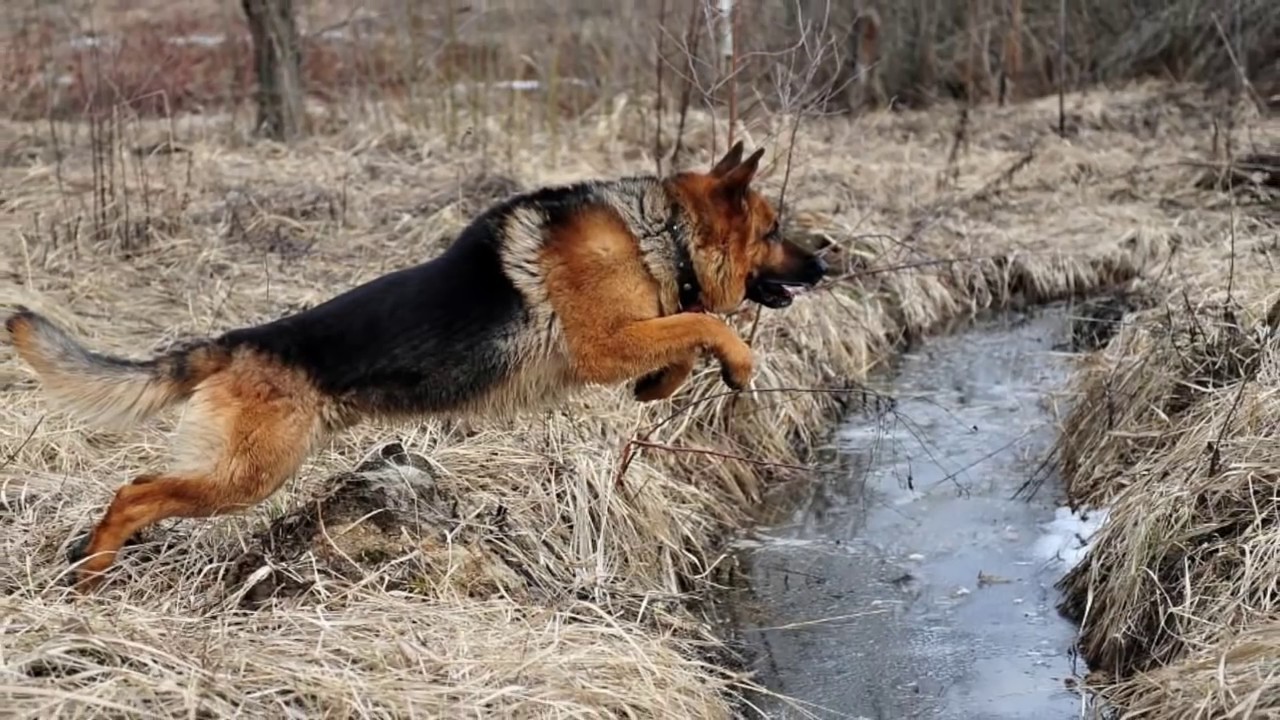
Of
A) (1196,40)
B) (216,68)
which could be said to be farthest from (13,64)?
(1196,40)

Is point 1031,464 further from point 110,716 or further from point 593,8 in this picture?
point 593,8

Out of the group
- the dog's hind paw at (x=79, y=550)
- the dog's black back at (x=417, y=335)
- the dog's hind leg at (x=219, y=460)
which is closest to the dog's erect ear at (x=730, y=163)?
the dog's black back at (x=417, y=335)

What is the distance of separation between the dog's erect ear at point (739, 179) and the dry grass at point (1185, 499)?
7.08 ft

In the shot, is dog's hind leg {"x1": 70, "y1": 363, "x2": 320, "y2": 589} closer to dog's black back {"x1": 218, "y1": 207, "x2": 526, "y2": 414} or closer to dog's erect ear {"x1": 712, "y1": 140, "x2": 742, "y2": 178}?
dog's black back {"x1": 218, "y1": 207, "x2": 526, "y2": 414}

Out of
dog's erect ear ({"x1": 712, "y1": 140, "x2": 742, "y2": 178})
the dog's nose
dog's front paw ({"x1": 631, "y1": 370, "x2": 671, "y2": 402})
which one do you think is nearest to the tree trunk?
dog's erect ear ({"x1": 712, "y1": 140, "x2": 742, "y2": 178})

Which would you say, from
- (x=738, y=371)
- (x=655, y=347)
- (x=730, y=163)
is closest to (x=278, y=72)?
(x=730, y=163)

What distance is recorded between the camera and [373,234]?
33.6 ft

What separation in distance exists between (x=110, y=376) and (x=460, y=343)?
4.24ft

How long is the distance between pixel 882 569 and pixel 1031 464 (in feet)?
5.34

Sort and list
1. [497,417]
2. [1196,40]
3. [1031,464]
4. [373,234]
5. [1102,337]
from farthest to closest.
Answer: [1196,40], [373,234], [1102,337], [1031,464], [497,417]

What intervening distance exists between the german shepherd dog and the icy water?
1293mm

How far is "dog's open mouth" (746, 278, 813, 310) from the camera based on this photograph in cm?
559

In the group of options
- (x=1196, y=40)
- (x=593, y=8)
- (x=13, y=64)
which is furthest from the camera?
(x=1196, y=40)

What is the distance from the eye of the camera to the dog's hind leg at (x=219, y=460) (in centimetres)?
471
